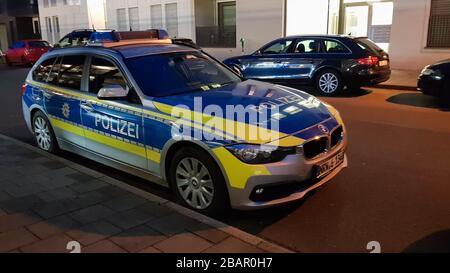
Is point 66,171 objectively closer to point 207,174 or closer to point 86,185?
point 86,185

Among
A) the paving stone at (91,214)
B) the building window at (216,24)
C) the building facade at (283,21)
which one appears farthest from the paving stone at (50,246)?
the building window at (216,24)

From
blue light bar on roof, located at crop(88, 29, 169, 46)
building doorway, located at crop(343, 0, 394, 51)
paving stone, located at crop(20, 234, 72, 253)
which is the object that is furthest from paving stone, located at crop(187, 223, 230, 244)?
building doorway, located at crop(343, 0, 394, 51)

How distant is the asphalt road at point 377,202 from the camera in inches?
144

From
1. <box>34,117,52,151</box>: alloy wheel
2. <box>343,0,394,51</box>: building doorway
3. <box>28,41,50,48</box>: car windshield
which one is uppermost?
<box>343,0,394,51</box>: building doorway

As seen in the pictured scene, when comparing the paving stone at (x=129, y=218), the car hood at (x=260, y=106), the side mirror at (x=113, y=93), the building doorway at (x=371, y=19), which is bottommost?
the paving stone at (x=129, y=218)

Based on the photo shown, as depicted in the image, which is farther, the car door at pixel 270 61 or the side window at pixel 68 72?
the car door at pixel 270 61

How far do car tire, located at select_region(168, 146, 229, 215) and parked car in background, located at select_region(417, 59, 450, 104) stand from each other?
706cm

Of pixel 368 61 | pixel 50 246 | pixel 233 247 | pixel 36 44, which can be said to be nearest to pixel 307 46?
pixel 368 61

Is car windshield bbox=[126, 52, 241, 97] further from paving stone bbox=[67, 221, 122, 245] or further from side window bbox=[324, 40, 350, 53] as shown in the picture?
side window bbox=[324, 40, 350, 53]

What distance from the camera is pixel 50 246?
3.45 meters

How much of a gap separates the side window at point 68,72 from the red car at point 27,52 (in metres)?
18.9

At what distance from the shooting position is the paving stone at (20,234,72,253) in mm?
3387

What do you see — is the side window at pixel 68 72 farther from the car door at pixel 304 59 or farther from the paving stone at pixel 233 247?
the car door at pixel 304 59

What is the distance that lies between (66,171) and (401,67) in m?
13.0
